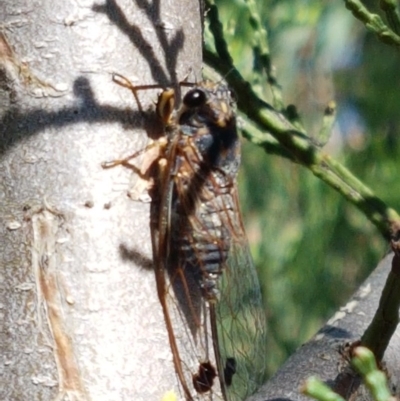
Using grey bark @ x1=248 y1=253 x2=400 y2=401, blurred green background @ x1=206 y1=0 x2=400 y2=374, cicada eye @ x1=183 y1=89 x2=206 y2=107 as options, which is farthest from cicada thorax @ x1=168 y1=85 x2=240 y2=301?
blurred green background @ x1=206 y1=0 x2=400 y2=374

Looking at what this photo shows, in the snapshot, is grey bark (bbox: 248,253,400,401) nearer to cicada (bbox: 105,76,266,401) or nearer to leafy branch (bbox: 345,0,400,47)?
cicada (bbox: 105,76,266,401)

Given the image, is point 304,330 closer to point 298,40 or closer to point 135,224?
point 298,40

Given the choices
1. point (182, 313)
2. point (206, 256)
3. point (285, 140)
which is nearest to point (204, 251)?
point (206, 256)

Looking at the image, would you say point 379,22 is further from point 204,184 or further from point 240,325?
point 240,325

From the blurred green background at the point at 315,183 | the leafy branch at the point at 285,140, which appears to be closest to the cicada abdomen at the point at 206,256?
the leafy branch at the point at 285,140

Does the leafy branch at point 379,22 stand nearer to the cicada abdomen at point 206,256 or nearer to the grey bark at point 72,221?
the cicada abdomen at point 206,256
